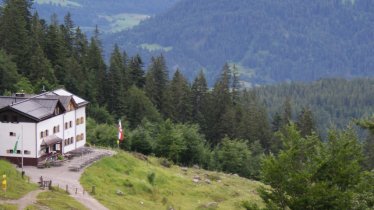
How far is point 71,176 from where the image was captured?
7100 cm

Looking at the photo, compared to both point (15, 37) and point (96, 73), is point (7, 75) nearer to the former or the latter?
point (15, 37)

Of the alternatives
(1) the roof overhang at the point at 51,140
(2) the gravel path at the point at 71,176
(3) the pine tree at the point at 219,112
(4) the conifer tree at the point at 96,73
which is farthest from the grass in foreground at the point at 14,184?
(3) the pine tree at the point at 219,112

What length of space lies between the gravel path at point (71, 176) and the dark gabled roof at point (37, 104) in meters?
5.92

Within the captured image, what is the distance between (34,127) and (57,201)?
67.0ft

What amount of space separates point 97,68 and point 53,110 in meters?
68.9

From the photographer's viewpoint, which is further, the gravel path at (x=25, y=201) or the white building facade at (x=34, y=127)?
the white building facade at (x=34, y=127)

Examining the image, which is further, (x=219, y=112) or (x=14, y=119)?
(x=219, y=112)

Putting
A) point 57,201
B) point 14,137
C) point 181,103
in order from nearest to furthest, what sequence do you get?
point 57,201 → point 14,137 → point 181,103

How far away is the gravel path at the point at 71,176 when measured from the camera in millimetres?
61250

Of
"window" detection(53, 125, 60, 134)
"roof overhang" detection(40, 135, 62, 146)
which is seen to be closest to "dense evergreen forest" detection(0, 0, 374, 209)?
"window" detection(53, 125, 60, 134)

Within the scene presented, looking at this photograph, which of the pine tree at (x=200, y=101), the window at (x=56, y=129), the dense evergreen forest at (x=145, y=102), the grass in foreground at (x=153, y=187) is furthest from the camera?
the pine tree at (x=200, y=101)

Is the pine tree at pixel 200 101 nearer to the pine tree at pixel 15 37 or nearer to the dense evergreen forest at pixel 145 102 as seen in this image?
the dense evergreen forest at pixel 145 102

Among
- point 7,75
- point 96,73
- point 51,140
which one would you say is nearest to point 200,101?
point 96,73

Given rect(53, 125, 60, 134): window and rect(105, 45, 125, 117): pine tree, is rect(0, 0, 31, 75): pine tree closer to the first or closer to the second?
rect(105, 45, 125, 117): pine tree
